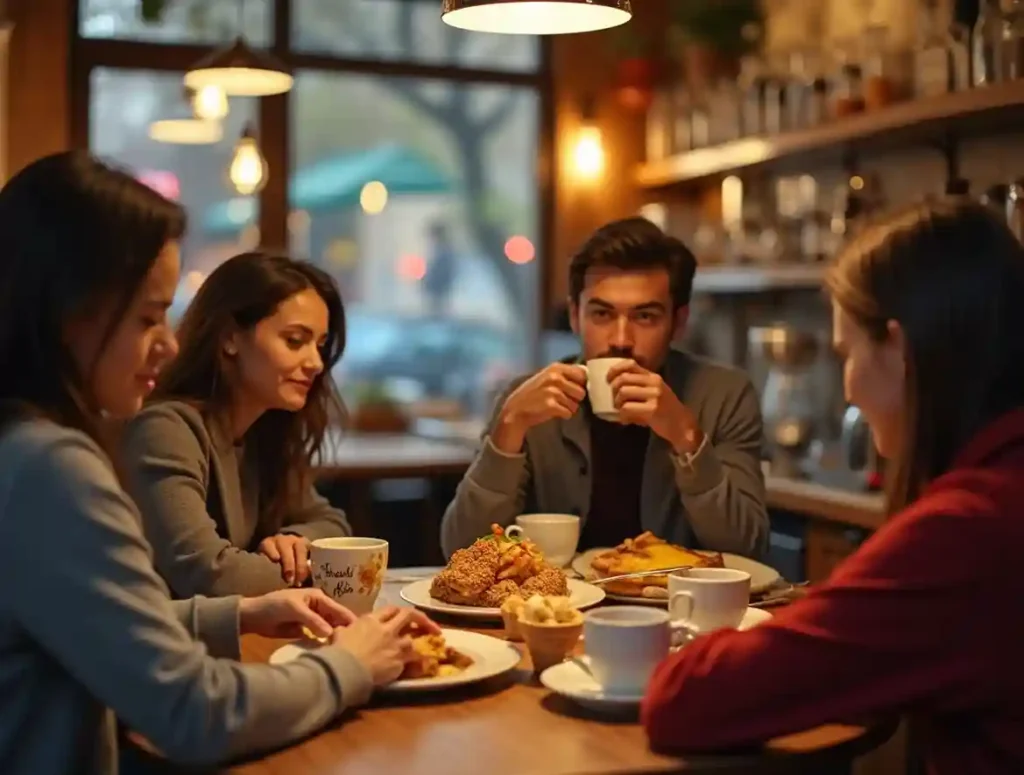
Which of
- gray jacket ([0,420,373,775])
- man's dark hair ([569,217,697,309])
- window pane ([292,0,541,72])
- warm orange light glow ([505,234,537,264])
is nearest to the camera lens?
gray jacket ([0,420,373,775])

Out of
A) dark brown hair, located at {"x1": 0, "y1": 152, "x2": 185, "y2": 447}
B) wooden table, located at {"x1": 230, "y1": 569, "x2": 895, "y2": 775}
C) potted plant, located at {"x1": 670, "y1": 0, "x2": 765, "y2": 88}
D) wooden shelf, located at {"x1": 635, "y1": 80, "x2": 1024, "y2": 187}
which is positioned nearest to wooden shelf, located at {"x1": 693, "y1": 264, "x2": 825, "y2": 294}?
wooden shelf, located at {"x1": 635, "y1": 80, "x2": 1024, "y2": 187}

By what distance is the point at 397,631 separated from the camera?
150 cm

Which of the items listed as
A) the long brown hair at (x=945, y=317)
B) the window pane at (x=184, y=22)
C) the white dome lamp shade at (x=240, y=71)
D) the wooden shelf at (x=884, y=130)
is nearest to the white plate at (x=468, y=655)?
the long brown hair at (x=945, y=317)

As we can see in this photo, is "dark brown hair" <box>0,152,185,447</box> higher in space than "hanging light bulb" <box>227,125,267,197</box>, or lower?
lower

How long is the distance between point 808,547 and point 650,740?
257 cm

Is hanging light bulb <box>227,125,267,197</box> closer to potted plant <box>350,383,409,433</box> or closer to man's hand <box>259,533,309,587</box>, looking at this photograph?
potted plant <box>350,383,409,433</box>

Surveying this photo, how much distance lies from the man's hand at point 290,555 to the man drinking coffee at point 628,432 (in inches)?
14.6

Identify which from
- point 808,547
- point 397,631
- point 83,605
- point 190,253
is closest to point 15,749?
point 83,605

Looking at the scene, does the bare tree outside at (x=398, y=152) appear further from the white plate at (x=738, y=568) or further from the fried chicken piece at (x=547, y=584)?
the fried chicken piece at (x=547, y=584)

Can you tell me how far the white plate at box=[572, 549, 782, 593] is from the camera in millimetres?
1861

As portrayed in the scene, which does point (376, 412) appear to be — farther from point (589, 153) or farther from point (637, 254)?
point (637, 254)

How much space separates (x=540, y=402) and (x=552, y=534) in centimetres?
33

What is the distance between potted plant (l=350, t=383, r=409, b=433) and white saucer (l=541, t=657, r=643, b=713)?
407cm

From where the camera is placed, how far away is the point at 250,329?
2.15m
